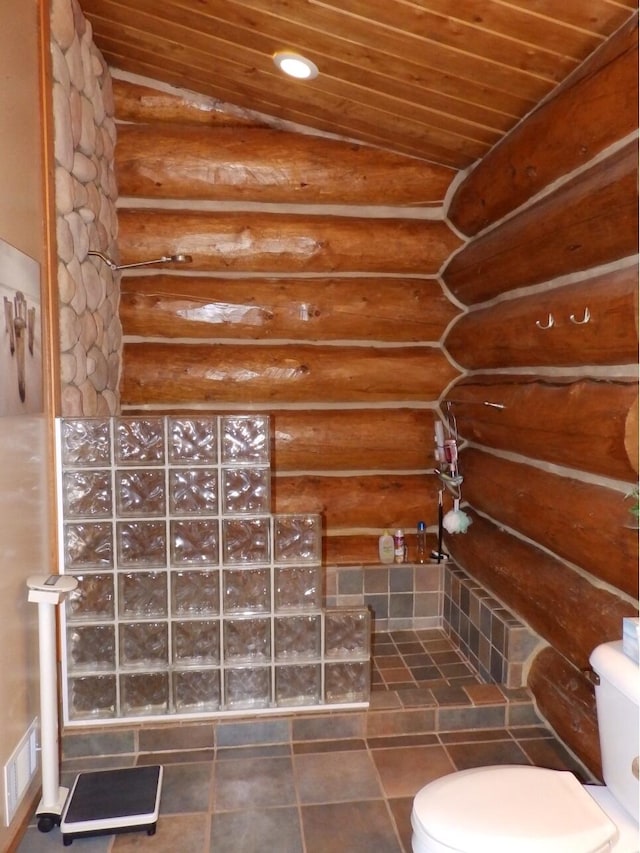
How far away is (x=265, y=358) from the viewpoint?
11.0ft

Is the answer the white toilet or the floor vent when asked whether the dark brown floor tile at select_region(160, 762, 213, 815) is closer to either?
the floor vent

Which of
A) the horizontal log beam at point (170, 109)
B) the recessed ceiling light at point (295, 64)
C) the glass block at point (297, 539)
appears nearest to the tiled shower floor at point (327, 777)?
the glass block at point (297, 539)

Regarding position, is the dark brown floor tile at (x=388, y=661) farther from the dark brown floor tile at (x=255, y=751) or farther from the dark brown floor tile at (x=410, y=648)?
the dark brown floor tile at (x=255, y=751)

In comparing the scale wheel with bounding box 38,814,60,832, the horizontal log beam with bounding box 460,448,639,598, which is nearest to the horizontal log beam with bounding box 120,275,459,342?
the horizontal log beam with bounding box 460,448,639,598

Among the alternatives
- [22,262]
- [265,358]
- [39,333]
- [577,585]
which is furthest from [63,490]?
[577,585]

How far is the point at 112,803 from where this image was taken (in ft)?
6.71

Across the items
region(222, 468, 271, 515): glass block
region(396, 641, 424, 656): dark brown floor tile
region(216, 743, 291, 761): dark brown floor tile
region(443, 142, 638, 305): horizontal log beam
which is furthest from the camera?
region(396, 641, 424, 656): dark brown floor tile

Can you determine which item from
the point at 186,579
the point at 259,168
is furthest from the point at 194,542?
the point at 259,168

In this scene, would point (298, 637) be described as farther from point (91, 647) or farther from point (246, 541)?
point (91, 647)

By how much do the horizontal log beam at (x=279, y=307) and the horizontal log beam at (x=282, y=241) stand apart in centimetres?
9

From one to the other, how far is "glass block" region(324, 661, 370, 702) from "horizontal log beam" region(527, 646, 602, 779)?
687mm

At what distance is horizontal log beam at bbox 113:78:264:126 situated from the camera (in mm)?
3176

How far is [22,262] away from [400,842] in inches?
86.6

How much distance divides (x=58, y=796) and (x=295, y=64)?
2842 millimetres
